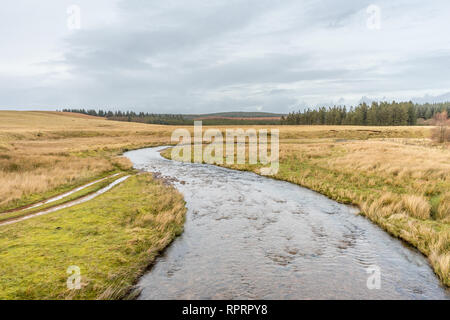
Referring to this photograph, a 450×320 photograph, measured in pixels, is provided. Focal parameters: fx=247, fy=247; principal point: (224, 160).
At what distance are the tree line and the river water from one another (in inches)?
5403

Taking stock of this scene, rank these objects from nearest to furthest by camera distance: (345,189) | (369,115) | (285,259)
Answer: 1. (285,259)
2. (345,189)
3. (369,115)

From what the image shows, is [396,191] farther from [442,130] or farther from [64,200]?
[442,130]

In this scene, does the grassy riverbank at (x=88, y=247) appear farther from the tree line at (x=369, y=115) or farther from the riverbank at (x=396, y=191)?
the tree line at (x=369, y=115)

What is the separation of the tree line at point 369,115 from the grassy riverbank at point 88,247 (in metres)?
144

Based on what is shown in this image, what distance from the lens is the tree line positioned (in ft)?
416

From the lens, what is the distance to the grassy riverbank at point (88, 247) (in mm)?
7891

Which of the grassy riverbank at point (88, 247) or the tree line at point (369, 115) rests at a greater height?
the tree line at point (369, 115)

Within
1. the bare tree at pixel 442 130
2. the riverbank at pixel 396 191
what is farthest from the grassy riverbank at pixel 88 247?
the bare tree at pixel 442 130

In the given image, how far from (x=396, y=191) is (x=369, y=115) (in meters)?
135

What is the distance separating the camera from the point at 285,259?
1041 centimetres

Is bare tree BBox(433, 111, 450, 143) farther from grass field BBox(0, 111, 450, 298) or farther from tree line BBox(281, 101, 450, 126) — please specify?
tree line BBox(281, 101, 450, 126)

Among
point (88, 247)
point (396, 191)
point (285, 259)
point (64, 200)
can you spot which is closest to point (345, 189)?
point (396, 191)
